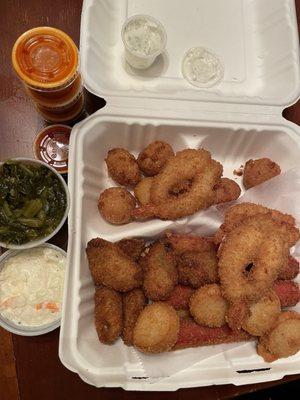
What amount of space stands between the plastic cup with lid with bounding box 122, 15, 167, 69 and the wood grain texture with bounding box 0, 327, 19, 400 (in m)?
1.04

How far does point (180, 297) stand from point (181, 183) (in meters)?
0.39

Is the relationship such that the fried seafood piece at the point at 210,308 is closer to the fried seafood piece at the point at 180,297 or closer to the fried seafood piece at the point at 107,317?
the fried seafood piece at the point at 180,297

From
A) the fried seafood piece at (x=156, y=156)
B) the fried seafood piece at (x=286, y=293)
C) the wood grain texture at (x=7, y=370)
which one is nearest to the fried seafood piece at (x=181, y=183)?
the fried seafood piece at (x=156, y=156)

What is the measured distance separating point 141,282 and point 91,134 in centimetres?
52

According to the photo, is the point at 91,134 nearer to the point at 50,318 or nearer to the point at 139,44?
the point at 139,44

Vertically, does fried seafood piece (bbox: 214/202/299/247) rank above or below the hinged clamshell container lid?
below

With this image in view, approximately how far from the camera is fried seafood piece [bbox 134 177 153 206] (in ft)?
4.93

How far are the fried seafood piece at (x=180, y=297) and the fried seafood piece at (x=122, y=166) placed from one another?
1.37 ft

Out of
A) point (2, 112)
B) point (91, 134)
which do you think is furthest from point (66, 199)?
point (2, 112)

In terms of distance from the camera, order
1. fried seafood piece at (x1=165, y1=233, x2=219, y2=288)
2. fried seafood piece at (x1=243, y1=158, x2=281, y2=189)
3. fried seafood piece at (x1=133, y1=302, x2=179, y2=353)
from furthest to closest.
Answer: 1. fried seafood piece at (x1=243, y1=158, x2=281, y2=189)
2. fried seafood piece at (x1=165, y1=233, x2=219, y2=288)
3. fried seafood piece at (x1=133, y1=302, x2=179, y2=353)

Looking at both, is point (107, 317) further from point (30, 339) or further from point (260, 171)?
point (260, 171)

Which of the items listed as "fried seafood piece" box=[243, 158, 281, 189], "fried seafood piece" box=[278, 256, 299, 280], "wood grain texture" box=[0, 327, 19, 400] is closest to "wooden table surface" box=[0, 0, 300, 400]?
"wood grain texture" box=[0, 327, 19, 400]

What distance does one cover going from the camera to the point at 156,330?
128cm

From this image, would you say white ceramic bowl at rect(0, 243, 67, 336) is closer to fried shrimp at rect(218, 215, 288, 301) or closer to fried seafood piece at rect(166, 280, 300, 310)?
fried seafood piece at rect(166, 280, 300, 310)
